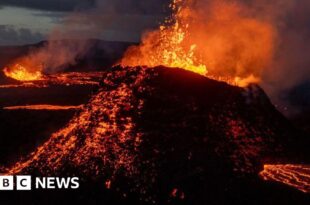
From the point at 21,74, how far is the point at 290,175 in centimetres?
5412

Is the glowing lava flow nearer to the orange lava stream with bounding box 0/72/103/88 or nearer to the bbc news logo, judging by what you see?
the bbc news logo

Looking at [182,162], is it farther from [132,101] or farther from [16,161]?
[16,161]

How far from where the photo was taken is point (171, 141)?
65.8ft

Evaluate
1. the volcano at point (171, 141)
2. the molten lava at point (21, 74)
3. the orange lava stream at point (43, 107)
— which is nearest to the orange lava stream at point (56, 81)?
the molten lava at point (21, 74)

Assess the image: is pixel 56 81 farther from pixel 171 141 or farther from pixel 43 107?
pixel 171 141

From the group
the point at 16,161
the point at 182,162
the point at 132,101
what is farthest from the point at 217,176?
the point at 16,161

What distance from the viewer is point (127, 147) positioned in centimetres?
2002

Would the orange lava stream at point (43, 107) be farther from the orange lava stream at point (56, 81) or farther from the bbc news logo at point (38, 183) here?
the bbc news logo at point (38, 183)

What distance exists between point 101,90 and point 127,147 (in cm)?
478

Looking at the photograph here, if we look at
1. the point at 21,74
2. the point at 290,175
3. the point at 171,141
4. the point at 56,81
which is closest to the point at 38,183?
the point at 171,141

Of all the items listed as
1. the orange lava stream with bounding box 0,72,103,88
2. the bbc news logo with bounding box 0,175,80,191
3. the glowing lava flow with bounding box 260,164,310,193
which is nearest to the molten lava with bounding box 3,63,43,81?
the orange lava stream with bounding box 0,72,103,88

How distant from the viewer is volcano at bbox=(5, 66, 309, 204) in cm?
1838

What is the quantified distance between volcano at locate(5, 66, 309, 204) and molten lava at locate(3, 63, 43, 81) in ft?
145

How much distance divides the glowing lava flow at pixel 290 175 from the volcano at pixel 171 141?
0.43m
